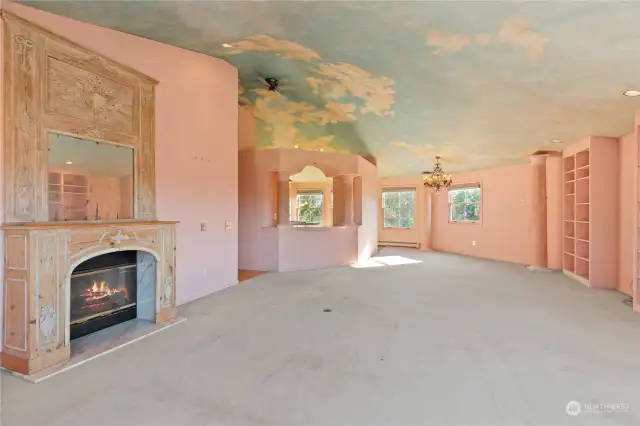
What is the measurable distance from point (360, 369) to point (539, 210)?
22.5 feet

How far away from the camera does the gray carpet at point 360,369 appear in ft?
7.02

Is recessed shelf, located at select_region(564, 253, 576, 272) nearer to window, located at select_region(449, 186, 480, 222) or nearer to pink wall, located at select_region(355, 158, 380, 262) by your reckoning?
window, located at select_region(449, 186, 480, 222)

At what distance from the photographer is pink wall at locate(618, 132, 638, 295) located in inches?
210

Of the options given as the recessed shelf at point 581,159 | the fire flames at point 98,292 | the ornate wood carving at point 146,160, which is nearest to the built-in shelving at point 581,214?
the recessed shelf at point 581,159

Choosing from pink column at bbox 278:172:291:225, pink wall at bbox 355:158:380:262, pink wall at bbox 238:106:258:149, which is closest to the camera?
pink column at bbox 278:172:291:225

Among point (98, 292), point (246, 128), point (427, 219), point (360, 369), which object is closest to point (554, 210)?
point (427, 219)

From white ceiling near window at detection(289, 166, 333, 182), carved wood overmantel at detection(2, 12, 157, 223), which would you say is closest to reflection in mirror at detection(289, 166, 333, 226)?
white ceiling near window at detection(289, 166, 333, 182)

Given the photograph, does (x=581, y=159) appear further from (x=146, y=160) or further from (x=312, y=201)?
(x=312, y=201)

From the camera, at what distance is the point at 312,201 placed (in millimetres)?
14477

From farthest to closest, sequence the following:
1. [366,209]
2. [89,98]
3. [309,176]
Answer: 1. [309,176]
2. [366,209]
3. [89,98]

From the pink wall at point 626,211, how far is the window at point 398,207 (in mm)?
6456

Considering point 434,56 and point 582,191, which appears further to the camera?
point 582,191

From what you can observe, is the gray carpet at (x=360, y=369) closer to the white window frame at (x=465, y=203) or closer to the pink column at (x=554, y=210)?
the pink column at (x=554, y=210)

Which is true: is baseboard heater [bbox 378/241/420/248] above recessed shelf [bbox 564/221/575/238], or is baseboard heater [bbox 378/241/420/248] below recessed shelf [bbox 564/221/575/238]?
below
